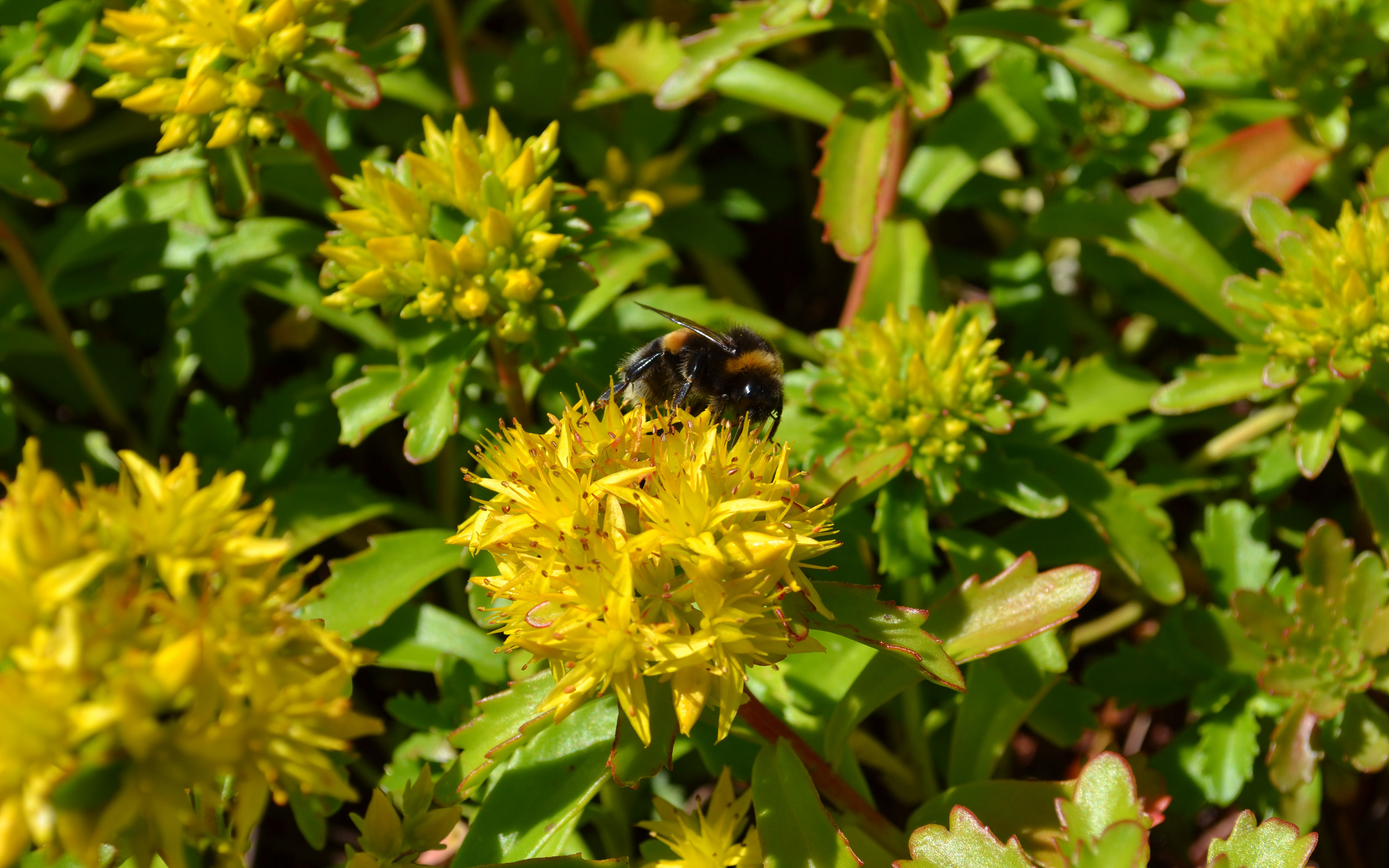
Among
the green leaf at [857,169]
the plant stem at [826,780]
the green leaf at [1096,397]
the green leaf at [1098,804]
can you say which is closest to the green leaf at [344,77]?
the green leaf at [857,169]

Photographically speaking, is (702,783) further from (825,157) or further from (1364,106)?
(1364,106)

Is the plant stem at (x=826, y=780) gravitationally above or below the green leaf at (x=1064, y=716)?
above

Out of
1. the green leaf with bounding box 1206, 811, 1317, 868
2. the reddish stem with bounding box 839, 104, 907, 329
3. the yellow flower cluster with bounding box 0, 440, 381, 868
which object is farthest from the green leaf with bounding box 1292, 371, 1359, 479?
the yellow flower cluster with bounding box 0, 440, 381, 868

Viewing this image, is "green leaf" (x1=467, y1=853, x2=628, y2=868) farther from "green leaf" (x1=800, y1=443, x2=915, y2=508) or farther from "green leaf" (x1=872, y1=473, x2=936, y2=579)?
"green leaf" (x1=872, y1=473, x2=936, y2=579)

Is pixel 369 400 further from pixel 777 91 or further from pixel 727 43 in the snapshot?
pixel 777 91

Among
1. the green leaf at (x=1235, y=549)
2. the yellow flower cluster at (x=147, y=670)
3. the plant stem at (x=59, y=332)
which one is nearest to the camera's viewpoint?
the yellow flower cluster at (x=147, y=670)

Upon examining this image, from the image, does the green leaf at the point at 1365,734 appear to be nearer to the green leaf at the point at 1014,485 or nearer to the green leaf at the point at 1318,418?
the green leaf at the point at 1318,418
